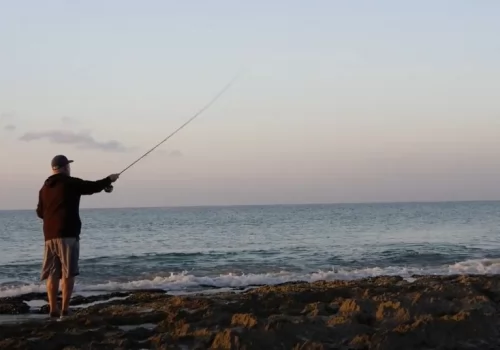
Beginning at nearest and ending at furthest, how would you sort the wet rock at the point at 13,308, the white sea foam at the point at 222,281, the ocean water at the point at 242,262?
the wet rock at the point at 13,308, the white sea foam at the point at 222,281, the ocean water at the point at 242,262

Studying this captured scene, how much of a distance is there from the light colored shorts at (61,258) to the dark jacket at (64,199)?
0.26 ft

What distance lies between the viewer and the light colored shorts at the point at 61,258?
7504 mm

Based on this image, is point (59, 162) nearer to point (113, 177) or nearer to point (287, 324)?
point (113, 177)

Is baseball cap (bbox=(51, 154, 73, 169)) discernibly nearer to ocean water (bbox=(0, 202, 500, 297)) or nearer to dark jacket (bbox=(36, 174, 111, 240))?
dark jacket (bbox=(36, 174, 111, 240))

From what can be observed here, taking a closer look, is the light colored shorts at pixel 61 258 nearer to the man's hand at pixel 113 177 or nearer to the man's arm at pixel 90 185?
the man's arm at pixel 90 185

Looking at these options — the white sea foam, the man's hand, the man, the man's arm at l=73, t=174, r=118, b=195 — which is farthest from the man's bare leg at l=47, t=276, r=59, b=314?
the white sea foam

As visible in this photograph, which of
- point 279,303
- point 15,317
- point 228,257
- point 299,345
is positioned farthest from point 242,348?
point 228,257

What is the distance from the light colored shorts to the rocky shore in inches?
21.0

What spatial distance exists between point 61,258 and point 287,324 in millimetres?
2731

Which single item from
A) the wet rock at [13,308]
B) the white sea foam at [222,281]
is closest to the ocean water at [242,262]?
the white sea foam at [222,281]

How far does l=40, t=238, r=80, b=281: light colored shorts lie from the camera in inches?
295

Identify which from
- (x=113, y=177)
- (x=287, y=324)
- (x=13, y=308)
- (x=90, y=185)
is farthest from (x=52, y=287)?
(x=287, y=324)

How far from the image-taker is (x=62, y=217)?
24.7 ft

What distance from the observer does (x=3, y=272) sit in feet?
61.5
